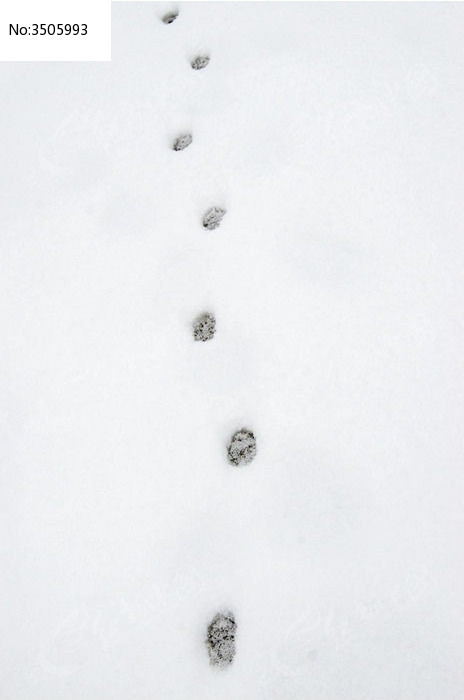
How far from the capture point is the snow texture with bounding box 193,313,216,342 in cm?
234

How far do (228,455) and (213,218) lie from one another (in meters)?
1.31

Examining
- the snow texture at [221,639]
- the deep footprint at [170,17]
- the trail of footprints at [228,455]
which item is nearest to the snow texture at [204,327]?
the trail of footprints at [228,455]

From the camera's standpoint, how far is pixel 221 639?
1800 mm

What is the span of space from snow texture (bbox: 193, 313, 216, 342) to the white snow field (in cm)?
4

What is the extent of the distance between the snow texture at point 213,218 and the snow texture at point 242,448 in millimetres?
1151

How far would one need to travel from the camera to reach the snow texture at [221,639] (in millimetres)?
1778

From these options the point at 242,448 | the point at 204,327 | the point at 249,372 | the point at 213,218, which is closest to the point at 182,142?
the point at 213,218

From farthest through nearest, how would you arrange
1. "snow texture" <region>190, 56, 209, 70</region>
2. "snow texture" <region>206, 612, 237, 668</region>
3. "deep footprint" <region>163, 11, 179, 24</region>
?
1. "deep footprint" <region>163, 11, 179, 24</region>
2. "snow texture" <region>190, 56, 209, 70</region>
3. "snow texture" <region>206, 612, 237, 668</region>

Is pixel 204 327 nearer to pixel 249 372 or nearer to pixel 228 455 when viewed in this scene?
pixel 249 372

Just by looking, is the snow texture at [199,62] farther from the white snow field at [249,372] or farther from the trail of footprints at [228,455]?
the trail of footprints at [228,455]

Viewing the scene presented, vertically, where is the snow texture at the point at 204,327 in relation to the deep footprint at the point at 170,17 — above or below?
below

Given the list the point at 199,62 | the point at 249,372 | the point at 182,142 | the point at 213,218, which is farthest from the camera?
the point at 199,62

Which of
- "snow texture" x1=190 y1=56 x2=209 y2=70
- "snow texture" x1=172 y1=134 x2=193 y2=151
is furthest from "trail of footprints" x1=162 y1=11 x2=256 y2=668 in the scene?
"snow texture" x1=190 y1=56 x2=209 y2=70

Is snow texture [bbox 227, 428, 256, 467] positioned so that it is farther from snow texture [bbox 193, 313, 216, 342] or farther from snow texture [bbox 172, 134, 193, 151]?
snow texture [bbox 172, 134, 193, 151]
